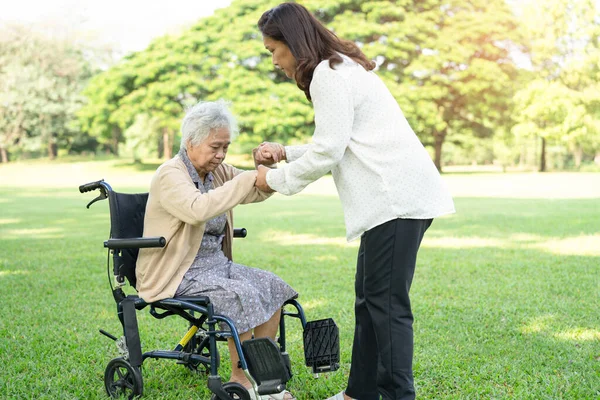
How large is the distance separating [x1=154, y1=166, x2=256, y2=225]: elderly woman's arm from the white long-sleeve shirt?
23cm

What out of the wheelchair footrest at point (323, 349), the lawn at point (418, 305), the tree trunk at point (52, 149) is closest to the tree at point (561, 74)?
the lawn at point (418, 305)

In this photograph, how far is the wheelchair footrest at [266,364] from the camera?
2.54m

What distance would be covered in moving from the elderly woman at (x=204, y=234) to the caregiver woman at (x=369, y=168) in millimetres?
253

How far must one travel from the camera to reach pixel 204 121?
9.21 feet

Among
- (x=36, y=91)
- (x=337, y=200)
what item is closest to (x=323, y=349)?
(x=337, y=200)

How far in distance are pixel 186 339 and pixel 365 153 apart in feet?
4.16

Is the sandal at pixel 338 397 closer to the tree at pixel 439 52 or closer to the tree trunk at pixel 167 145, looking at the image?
the tree at pixel 439 52

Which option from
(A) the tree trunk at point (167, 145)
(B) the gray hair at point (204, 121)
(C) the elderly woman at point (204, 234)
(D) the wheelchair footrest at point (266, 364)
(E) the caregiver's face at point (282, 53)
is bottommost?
(A) the tree trunk at point (167, 145)

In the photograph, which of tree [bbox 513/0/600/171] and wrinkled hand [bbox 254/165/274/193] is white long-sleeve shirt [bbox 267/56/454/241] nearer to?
wrinkled hand [bbox 254/165/274/193]

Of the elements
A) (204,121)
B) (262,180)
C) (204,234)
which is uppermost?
(204,121)

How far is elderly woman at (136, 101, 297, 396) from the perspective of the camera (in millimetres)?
2668

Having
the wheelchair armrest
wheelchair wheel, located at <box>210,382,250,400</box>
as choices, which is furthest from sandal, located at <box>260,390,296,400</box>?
the wheelchair armrest

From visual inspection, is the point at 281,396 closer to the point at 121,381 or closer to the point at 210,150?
the point at 121,381

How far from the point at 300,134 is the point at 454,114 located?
26.6 ft
